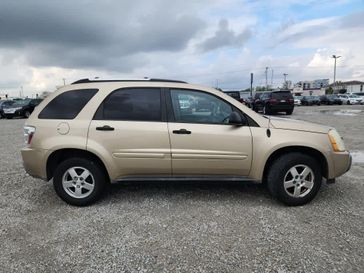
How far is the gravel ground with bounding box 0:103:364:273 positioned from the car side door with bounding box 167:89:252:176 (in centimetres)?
55

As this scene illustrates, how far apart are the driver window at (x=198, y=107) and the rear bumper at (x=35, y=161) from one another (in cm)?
193

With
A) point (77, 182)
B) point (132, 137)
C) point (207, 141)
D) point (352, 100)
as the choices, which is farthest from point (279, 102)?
point (352, 100)

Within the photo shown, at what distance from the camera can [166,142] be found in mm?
4320

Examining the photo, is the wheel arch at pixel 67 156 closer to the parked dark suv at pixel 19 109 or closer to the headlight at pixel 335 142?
the headlight at pixel 335 142

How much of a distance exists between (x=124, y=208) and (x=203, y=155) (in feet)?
4.33

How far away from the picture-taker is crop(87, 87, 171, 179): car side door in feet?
14.2

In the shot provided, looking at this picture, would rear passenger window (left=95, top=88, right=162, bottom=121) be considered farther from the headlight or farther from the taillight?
the headlight

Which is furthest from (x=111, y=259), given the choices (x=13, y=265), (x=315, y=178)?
(x=315, y=178)

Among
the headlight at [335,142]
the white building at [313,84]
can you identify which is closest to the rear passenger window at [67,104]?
the headlight at [335,142]

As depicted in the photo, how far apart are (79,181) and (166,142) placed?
134cm

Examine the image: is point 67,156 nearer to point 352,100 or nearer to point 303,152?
point 303,152

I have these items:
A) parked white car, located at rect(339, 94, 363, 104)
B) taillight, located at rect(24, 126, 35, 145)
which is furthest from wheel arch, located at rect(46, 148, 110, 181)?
parked white car, located at rect(339, 94, 363, 104)

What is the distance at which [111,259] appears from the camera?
3182 millimetres

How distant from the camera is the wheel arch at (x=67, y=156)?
446 cm
